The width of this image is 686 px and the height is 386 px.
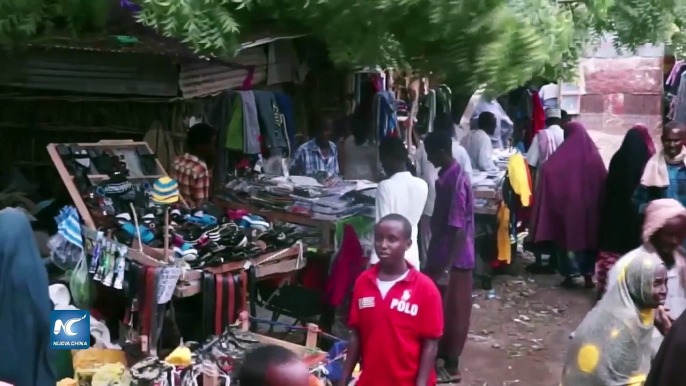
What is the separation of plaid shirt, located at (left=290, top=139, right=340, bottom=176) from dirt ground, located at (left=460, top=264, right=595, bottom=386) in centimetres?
208

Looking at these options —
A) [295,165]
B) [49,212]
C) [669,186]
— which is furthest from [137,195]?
[669,186]

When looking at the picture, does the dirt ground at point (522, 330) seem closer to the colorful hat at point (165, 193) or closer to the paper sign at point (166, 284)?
the paper sign at point (166, 284)

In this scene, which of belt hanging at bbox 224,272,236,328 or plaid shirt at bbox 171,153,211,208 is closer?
belt hanging at bbox 224,272,236,328

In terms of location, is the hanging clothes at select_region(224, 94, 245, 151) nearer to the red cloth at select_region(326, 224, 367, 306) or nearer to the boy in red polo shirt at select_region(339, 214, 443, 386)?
the red cloth at select_region(326, 224, 367, 306)

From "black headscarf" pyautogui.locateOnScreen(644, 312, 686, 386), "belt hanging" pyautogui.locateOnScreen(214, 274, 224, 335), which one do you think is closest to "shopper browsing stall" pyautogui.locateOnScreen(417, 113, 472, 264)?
"belt hanging" pyautogui.locateOnScreen(214, 274, 224, 335)

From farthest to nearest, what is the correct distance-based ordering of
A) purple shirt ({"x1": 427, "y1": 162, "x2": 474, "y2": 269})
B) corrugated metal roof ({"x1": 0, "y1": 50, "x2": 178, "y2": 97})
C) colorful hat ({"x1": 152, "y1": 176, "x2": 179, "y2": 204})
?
corrugated metal roof ({"x1": 0, "y1": 50, "x2": 178, "y2": 97}), purple shirt ({"x1": 427, "y1": 162, "x2": 474, "y2": 269}), colorful hat ({"x1": 152, "y1": 176, "x2": 179, "y2": 204})

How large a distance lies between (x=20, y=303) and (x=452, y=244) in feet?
10.8

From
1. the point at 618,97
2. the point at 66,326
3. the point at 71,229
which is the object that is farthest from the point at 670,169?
the point at 618,97

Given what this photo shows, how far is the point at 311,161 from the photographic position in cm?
796

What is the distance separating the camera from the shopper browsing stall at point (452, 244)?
5.80 meters

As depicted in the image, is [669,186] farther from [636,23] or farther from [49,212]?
[49,212]

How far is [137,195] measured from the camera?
5.67 m

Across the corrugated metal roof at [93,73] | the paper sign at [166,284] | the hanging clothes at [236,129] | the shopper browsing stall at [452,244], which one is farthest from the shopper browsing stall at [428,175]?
the corrugated metal roof at [93,73]

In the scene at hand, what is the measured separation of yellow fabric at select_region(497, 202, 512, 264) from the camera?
8.88 m
